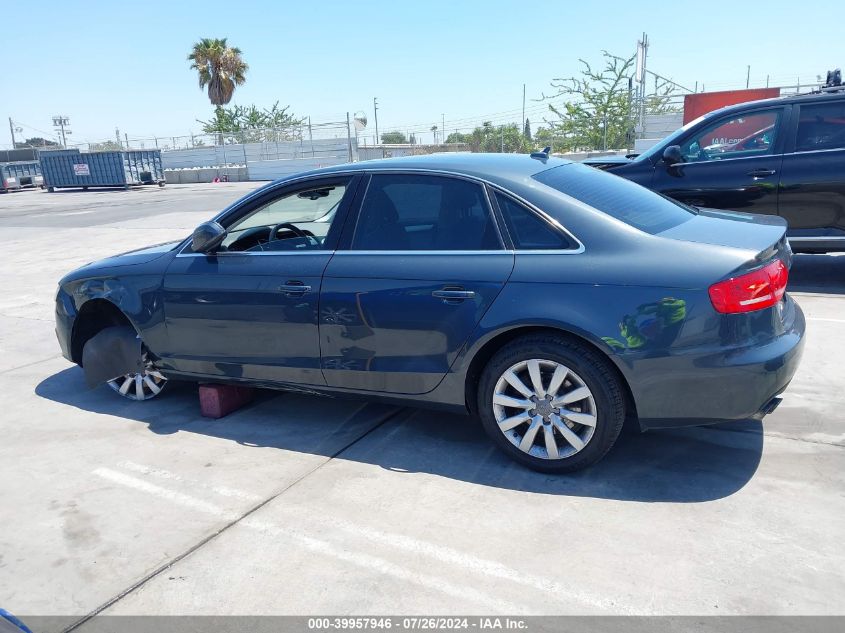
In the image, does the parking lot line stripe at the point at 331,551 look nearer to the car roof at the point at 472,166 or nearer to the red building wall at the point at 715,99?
the car roof at the point at 472,166

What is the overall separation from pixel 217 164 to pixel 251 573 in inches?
1586

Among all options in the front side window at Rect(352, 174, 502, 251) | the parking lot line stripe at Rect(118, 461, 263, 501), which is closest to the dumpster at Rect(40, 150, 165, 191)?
the parking lot line stripe at Rect(118, 461, 263, 501)

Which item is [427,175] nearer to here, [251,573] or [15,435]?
[251,573]

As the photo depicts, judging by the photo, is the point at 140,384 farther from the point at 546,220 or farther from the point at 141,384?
the point at 546,220

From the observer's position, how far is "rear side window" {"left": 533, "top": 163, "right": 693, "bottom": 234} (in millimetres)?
3676

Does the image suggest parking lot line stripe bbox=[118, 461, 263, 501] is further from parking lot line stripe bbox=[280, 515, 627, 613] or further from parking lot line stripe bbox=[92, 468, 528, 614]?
parking lot line stripe bbox=[280, 515, 627, 613]

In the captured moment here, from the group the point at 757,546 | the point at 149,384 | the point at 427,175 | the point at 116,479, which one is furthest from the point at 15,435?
the point at 757,546

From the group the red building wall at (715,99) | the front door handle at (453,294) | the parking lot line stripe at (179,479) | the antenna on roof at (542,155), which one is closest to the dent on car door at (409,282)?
the front door handle at (453,294)

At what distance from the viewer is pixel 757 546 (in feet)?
9.62

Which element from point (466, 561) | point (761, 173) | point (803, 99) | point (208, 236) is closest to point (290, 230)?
point (208, 236)

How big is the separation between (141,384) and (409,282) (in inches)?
96.3

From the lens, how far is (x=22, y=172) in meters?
41.4

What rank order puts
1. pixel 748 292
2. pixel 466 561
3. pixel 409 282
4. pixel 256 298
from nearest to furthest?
pixel 466 561 < pixel 748 292 < pixel 409 282 < pixel 256 298

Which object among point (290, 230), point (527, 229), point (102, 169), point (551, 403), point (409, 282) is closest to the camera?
point (551, 403)
